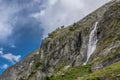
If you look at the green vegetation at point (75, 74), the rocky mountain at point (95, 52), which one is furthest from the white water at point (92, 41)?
the green vegetation at point (75, 74)

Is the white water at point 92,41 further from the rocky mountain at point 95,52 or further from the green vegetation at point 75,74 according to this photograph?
the green vegetation at point 75,74

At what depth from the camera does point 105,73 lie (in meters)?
58.7

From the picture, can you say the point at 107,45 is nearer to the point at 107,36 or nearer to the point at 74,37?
the point at 107,36

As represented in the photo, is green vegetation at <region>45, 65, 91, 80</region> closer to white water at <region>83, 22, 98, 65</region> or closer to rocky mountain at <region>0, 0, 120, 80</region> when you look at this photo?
rocky mountain at <region>0, 0, 120, 80</region>

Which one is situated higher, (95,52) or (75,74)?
(95,52)

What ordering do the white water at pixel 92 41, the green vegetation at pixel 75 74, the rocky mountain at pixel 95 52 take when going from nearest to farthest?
1. the rocky mountain at pixel 95 52
2. the green vegetation at pixel 75 74
3. the white water at pixel 92 41

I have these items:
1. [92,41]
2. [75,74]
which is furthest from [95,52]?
[92,41]

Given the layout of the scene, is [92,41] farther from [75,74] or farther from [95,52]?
[75,74]

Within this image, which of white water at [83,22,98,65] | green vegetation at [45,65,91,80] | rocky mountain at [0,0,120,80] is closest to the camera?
rocky mountain at [0,0,120,80]

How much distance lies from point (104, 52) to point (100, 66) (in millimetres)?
25108

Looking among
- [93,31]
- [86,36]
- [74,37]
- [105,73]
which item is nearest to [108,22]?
[93,31]

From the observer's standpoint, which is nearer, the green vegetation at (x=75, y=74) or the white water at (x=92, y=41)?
the green vegetation at (x=75, y=74)

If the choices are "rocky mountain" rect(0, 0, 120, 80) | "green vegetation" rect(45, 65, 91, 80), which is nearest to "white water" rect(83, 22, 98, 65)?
"rocky mountain" rect(0, 0, 120, 80)

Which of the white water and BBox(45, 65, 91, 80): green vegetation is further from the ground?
the white water
